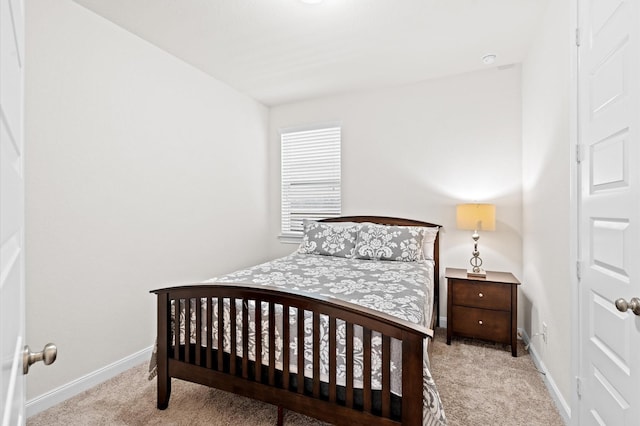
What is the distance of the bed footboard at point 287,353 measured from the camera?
4.44 feet

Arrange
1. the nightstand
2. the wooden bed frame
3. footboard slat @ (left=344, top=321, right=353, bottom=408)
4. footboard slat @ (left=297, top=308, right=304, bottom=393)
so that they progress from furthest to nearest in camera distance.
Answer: the nightstand < footboard slat @ (left=297, top=308, right=304, bottom=393) < footboard slat @ (left=344, top=321, right=353, bottom=408) < the wooden bed frame

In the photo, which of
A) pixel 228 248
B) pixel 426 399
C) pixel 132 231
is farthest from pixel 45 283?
pixel 426 399

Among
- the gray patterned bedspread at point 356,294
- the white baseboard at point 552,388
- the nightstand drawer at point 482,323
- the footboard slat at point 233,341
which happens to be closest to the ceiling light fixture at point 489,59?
the gray patterned bedspread at point 356,294

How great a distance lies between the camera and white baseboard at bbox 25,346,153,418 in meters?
1.86

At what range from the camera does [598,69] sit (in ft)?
4.20

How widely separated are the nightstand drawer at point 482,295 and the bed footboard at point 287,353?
163cm

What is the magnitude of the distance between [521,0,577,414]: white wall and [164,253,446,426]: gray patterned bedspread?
0.77 m

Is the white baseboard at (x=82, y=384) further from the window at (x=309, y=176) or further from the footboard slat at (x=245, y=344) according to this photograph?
the window at (x=309, y=176)

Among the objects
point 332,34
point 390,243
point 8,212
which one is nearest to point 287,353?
point 8,212

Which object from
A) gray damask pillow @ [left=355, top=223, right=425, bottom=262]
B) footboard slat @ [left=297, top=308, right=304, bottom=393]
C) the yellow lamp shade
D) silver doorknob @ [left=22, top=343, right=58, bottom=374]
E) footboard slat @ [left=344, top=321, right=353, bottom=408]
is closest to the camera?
silver doorknob @ [left=22, top=343, right=58, bottom=374]

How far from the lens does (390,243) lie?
2.99m

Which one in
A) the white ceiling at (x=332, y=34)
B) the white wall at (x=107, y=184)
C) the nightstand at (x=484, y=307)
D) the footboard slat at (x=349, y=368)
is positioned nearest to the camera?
the footboard slat at (x=349, y=368)

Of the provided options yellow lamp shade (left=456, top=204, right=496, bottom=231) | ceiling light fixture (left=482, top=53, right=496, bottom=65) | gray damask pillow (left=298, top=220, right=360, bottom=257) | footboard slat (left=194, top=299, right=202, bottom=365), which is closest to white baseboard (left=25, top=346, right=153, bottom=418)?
footboard slat (left=194, top=299, right=202, bottom=365)

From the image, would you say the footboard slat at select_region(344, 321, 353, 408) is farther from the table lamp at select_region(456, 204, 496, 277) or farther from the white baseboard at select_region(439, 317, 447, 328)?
the white baseboard at select_region(439, 317, 447, 328)
